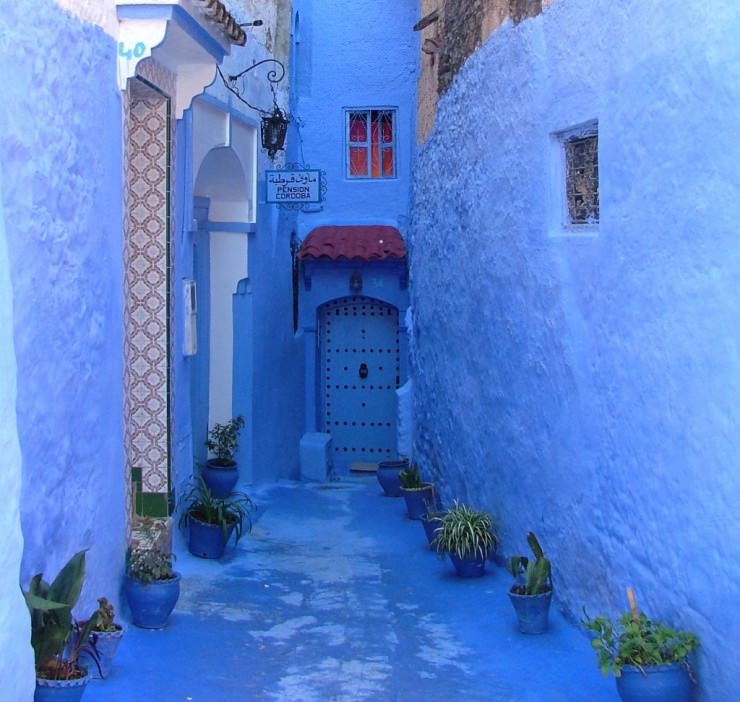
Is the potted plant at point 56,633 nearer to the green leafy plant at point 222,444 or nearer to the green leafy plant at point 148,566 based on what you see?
the green leafy plant at point 148,566

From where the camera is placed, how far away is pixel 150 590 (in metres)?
6.84

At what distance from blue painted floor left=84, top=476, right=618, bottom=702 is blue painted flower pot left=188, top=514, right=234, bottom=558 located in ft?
0.34

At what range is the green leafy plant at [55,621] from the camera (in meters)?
4.86

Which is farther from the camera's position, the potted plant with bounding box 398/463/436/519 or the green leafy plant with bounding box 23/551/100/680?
the potted plant with bounding box 398/463/436/519

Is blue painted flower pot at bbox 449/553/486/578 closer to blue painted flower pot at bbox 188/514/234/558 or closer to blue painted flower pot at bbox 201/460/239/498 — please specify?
blue painted flower pot at bbox 188/514/234/558

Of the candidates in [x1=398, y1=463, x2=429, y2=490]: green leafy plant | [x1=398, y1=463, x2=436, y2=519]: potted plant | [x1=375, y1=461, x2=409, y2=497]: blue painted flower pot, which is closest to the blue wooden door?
[x1=375, y1=461, x2=409, y2=497]: blue painted flower pot

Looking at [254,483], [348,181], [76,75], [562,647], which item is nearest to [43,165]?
[76,75]

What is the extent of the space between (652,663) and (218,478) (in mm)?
6112

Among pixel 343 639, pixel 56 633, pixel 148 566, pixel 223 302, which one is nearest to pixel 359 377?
pixel 223 302

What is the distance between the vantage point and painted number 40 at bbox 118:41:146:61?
679 cm

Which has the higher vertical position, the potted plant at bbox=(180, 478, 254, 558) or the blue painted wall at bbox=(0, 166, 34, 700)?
the blue painted wall at bbox=(0, 166, 34, 700)

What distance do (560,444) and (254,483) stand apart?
5.71 m

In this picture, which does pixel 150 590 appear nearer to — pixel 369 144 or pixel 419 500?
pixel 419 500

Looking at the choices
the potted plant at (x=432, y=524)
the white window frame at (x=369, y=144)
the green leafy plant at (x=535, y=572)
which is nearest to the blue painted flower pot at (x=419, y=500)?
the potted plant at (x=432, y=524)
